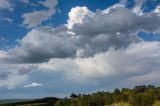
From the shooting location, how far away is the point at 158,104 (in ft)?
607

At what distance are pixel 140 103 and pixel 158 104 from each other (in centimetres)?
1646

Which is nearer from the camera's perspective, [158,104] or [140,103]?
[158,104]

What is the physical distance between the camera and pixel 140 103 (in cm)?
19938

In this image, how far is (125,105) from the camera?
199250 millimetres

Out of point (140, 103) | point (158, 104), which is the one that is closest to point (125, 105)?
point (140, 103)

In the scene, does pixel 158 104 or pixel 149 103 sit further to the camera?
pixel 149 103

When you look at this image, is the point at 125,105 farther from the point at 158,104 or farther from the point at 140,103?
the point at 158,104

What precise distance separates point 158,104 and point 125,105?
22.9 meters

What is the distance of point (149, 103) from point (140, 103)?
5.75m

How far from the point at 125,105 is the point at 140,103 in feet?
32.3

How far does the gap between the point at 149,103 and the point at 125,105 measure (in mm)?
15552

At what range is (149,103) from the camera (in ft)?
652
